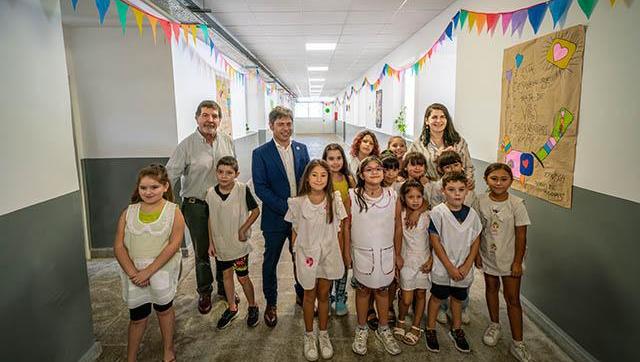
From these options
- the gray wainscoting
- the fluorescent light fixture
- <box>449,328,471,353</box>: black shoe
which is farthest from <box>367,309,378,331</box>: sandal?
the fluorescent light fixture

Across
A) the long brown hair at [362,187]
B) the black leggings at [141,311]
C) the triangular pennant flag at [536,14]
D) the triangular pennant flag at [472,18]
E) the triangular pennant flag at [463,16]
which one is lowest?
the black leggings at [141,311]

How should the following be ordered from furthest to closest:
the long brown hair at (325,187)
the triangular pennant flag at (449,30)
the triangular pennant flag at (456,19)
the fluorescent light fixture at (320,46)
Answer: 1. the fluorescent light fixture at (320,46)
2. the triangular pennant flag at (449,30)
3. the triangular pennant flag at (456,19)
4. the long brown hair at (325,187)

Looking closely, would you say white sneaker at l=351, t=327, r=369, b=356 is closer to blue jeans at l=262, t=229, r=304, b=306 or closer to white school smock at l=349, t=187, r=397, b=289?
white school smock at l=349, t=187, r=397, b=289

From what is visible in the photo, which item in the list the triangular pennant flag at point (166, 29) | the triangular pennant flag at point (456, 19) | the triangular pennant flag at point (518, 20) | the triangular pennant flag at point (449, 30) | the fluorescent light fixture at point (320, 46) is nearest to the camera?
the triangular pennant flag at point (518, 20)

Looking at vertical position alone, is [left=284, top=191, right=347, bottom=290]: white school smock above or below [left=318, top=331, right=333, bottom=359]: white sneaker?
above

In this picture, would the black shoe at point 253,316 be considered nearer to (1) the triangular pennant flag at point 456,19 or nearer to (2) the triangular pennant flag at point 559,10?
(2) the triangular pennant flag at point 559,10

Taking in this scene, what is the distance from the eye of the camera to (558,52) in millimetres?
2586

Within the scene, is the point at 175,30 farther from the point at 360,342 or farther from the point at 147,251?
the point at 360,342

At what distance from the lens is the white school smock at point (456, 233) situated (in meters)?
2.31

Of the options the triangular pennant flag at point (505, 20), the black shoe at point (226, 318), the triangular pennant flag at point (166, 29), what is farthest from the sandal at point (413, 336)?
the triangular pennant flag at point (166, 29)

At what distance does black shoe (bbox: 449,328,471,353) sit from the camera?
7.97 feet

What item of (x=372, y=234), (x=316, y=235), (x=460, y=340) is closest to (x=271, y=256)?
(x=316, y=235)

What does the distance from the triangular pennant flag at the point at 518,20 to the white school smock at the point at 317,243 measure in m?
2.10

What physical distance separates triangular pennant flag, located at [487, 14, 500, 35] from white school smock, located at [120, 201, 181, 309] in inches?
127
